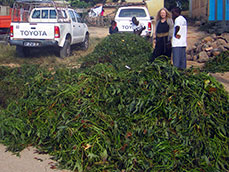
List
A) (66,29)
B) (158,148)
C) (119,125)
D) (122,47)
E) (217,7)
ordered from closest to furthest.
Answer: (158,148) → (119,125) → (122,47) → (66,29) → (217,7)

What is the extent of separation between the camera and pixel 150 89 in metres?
4.32

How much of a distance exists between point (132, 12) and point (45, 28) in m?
3.79

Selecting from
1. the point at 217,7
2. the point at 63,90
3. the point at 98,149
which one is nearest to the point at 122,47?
the point at 63,90

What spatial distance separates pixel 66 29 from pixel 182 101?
8217 millimetres

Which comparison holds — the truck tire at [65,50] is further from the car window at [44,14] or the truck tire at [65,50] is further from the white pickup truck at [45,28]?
the car window at [44,14]

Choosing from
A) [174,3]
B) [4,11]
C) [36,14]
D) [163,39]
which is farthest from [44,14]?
[174,3]

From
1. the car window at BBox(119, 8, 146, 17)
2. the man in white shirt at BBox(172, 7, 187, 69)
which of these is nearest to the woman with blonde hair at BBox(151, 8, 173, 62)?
the man in white shirt at BBox(172, 7, 187, 69)

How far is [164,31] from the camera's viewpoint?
7.09 meters

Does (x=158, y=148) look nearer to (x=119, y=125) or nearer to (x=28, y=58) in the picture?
(x=119, y=125)

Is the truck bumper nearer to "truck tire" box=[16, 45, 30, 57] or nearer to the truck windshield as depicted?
"truck tire" box=[16, 45, 30, 57]

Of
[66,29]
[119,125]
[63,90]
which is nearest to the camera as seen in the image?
[119,125]

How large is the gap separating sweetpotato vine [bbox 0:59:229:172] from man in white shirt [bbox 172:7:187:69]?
6.84 feet

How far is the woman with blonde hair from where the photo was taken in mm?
7055

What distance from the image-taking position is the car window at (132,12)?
1238cm
